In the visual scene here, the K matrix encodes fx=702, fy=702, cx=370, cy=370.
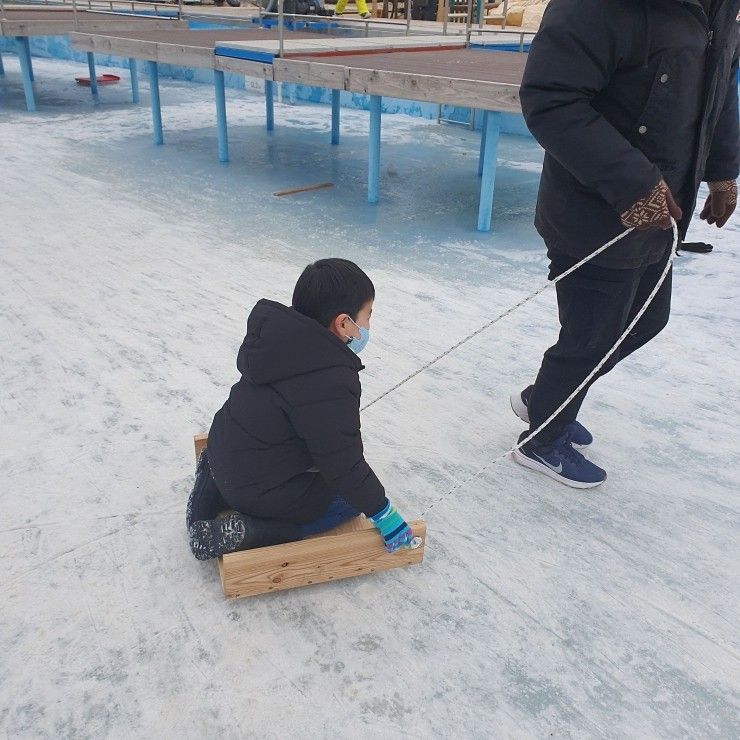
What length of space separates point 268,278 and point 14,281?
125 cm

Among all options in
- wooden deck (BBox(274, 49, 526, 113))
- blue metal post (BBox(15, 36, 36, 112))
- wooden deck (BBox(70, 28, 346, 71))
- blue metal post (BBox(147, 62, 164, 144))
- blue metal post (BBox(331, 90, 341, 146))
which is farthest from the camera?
blue metal post (BBox(15, 36, 36, 112))

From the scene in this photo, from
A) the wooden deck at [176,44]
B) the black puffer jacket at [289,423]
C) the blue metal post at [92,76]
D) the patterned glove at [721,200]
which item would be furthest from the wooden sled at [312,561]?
the blue metal post at [92,76]

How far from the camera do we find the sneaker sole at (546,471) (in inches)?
83.4

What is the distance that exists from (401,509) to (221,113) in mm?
4841

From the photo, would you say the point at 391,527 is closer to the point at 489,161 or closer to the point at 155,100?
the point at 489,161

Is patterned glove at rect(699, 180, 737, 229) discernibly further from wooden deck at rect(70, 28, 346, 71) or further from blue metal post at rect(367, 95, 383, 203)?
wooden deck at rect(70, 28, 346, 71)

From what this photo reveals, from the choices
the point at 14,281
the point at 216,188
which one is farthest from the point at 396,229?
the point at 14,281

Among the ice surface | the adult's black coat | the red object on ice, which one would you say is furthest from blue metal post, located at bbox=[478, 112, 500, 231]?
the red object on ice

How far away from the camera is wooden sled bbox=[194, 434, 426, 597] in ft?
5.29

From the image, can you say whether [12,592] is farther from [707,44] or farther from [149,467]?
[707,44]

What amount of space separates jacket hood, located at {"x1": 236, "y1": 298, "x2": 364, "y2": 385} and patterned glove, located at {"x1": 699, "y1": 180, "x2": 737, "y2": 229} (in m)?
1.22

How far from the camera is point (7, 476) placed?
207 centimetres

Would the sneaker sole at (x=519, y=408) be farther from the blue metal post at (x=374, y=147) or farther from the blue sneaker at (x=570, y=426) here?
the blue metal post at (x=374, y=147)

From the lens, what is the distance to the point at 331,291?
1.51 meters
